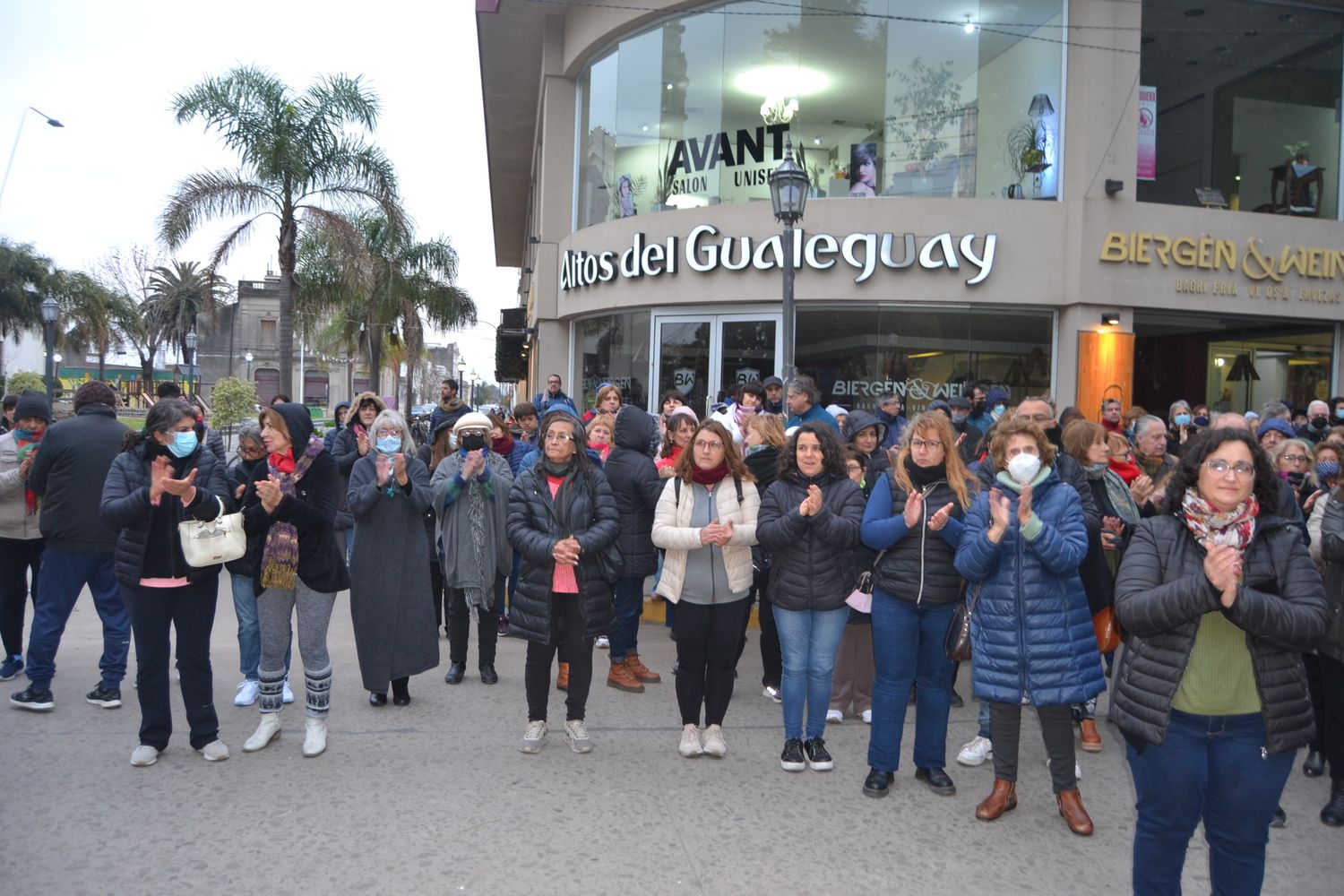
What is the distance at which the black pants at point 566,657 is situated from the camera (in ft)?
17.7

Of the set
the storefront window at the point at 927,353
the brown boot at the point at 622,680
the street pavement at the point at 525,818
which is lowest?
the street pavement at the point at 525,818

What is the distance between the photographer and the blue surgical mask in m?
4.96

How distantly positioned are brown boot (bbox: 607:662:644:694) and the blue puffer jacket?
2832 mm

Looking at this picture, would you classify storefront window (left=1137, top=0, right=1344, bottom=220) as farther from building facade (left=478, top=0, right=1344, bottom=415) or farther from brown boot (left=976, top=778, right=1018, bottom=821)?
brown boot (left=976, top=778, right=1018, bottom=821)

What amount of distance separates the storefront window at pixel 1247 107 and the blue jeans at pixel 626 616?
39.4 feet

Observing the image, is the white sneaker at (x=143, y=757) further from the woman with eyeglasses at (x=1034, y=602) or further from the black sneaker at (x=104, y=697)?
the woman with eyeglasses at (x=1034, y=602)

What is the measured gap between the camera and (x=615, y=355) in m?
16.7

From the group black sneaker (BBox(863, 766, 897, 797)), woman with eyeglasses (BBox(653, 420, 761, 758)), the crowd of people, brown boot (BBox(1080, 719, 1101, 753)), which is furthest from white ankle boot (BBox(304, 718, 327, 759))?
brown boot (BBox(1080, 719, 1101, 753))

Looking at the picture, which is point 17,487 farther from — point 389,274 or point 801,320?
point 389,274

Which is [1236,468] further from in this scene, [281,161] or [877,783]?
[281,161]


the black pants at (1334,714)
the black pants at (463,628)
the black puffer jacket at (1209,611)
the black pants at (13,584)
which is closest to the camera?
the black puffer jacket at (1209,611)

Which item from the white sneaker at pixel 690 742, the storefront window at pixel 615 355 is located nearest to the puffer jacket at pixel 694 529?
the white sneaker at pixel 690 742

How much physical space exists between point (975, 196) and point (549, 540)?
433 inches

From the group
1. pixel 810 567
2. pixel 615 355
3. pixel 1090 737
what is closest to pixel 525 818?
pixel 810 567
